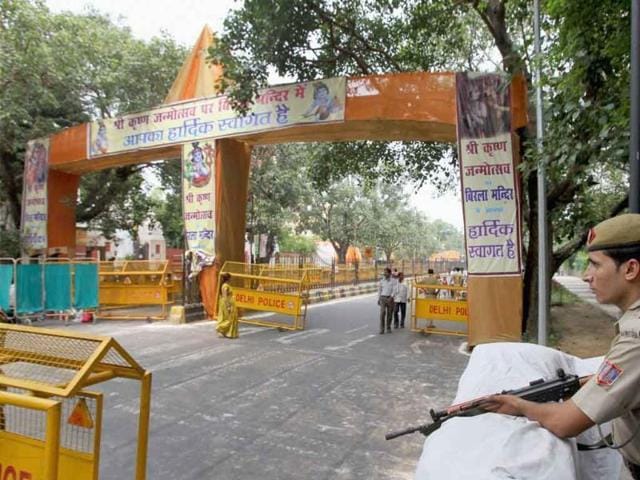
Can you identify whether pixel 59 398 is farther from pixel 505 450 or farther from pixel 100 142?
pixel 100 142

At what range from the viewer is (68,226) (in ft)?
51.5

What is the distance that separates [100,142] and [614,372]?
14.3m

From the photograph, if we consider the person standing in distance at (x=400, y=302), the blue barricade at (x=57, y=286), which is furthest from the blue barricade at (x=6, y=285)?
the person standing in distance at (x=400, y=302)

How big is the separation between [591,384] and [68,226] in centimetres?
1657

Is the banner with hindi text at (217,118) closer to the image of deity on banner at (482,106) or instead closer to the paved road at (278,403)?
the image of deity on banner at (482,106)

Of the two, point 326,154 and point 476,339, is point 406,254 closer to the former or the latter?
point 326,154

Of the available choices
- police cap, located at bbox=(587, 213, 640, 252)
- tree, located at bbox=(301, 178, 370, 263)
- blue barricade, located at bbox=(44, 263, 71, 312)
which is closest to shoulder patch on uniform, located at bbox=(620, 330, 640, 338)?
police cap, located at bbox=(587, 213, 640, 252)

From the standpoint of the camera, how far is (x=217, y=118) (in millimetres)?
12109

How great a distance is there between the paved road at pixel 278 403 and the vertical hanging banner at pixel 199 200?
2662mm

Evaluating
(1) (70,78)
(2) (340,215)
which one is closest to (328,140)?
(1) (70,78)

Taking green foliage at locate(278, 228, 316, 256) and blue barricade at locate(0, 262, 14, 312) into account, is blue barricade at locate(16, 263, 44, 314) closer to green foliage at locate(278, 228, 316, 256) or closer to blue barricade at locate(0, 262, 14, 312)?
blue barricade at locate(0, 262, 14, 312)

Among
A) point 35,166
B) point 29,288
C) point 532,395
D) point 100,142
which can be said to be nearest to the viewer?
point 532,395

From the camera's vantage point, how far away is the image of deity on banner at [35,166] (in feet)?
48.5

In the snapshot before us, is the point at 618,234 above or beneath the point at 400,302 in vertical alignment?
above
